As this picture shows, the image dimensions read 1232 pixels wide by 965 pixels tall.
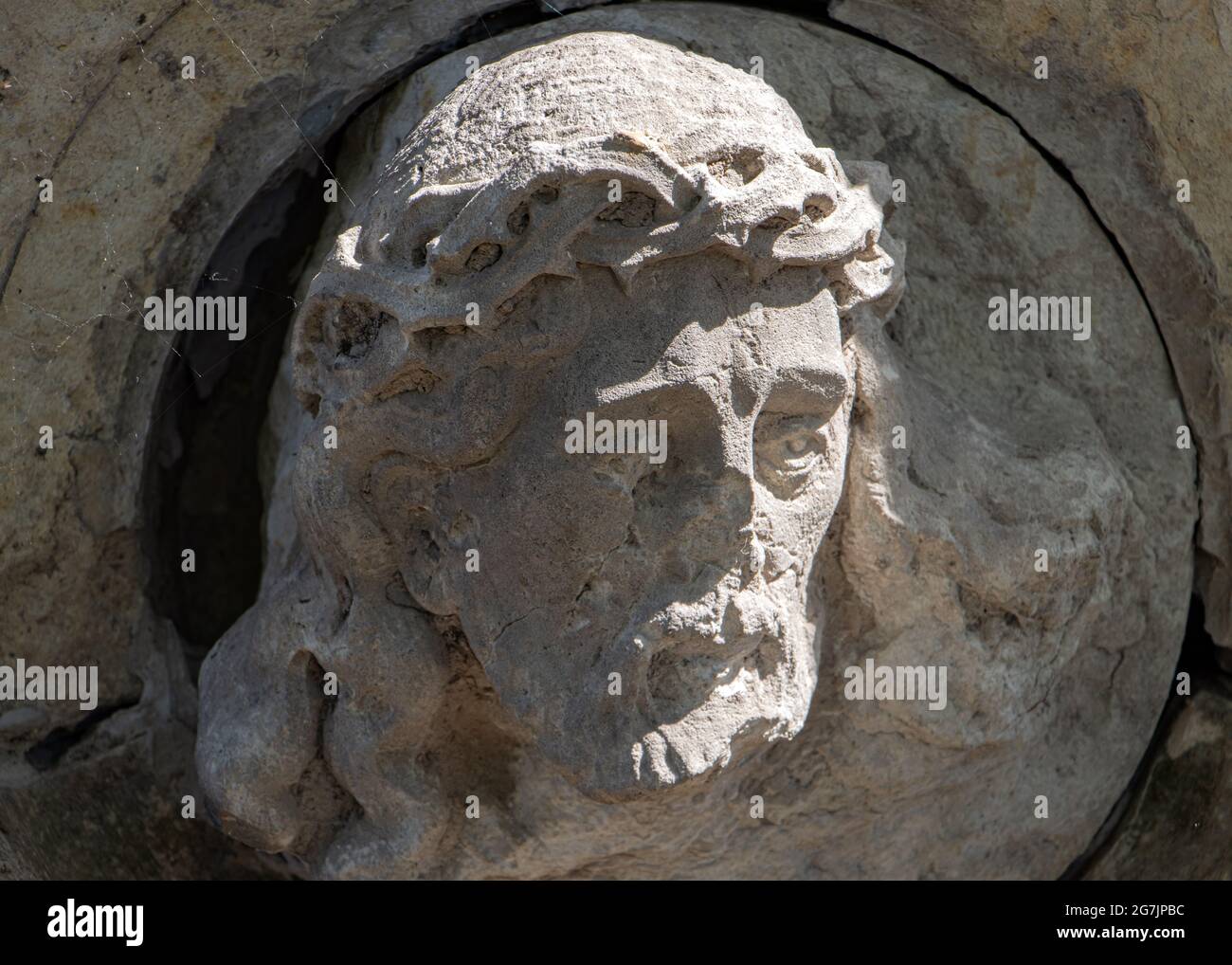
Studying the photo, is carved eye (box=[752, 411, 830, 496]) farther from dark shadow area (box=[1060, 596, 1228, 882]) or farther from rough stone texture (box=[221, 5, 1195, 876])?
dark shadow area (box=[1060, 596, 1228, 882])

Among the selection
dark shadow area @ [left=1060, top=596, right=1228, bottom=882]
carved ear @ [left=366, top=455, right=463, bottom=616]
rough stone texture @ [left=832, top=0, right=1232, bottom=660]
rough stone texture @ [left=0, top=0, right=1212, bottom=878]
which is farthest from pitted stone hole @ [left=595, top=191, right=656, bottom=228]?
dark shadow area @ [left=1060, top=596, right=1228, bottom=882]

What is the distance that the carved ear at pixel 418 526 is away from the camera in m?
2.17

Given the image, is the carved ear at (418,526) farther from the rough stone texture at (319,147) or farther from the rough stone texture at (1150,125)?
the rough stone texture at (1150,125)

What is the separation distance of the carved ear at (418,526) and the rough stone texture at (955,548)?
0.21 meters

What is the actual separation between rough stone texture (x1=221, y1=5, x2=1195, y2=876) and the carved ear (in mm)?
214

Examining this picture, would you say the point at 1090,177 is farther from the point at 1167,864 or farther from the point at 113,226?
the point at 113,226

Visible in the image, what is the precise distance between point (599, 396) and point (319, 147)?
2.91 ft

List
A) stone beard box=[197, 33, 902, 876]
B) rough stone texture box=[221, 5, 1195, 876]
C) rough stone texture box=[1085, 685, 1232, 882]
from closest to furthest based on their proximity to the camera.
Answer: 1. stone beard box=[197, 33, 902, 876]
2. rough stone texture box=[221, 5, 1195, 876]
3. rough stone texture box=[1085, 685, 1232, 882]

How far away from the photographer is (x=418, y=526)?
2.23m

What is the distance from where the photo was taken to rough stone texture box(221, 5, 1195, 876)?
239 cm

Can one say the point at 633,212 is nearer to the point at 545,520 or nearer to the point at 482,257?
the point at 482,257

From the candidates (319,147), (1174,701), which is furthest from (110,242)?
(1174,701)

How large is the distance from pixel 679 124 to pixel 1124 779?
139 centimetres

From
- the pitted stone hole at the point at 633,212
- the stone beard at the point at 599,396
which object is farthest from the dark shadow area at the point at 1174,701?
the pitted stone hole at the point at 633,212
